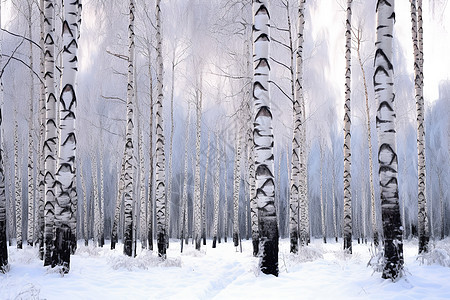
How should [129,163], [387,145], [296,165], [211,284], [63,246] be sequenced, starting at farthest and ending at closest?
1. [129,163]
2. [296,165]
3. [211,284]
4. [63,246]
5. [387,145]

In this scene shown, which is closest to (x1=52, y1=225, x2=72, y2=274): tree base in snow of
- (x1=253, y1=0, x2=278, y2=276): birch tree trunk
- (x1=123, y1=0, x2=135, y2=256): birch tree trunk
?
(x1=253, y1=0, x2=278, y2=276): birch tree trunk

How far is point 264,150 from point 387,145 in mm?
1900

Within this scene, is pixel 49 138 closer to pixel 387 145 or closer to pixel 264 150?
pixel 264 150

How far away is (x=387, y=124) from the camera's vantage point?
4.64 metres

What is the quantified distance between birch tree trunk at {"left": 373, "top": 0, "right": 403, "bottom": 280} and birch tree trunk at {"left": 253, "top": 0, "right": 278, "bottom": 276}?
1.72 m

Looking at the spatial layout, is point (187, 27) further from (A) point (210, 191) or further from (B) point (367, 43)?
(A) point (210, 191)

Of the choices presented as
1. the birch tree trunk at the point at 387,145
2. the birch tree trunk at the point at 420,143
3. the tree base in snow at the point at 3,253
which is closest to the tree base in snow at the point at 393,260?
the birch tree trunk at the point at 387,145

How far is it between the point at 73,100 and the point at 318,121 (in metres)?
20.0

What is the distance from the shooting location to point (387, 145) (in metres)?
4.57

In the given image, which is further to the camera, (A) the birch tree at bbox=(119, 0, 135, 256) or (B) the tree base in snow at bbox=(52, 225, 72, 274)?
(A) the birch tree at bbox=(119, 0, 135, 256)

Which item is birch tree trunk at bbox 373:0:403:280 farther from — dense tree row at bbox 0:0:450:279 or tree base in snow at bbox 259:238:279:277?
tree base in snow at bbox 259:238:279:277

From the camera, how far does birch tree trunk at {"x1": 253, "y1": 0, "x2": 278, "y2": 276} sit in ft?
18.0

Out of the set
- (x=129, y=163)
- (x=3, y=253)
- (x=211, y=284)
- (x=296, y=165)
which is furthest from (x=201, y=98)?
(x=3, y=253)

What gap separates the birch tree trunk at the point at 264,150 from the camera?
5500 mm
